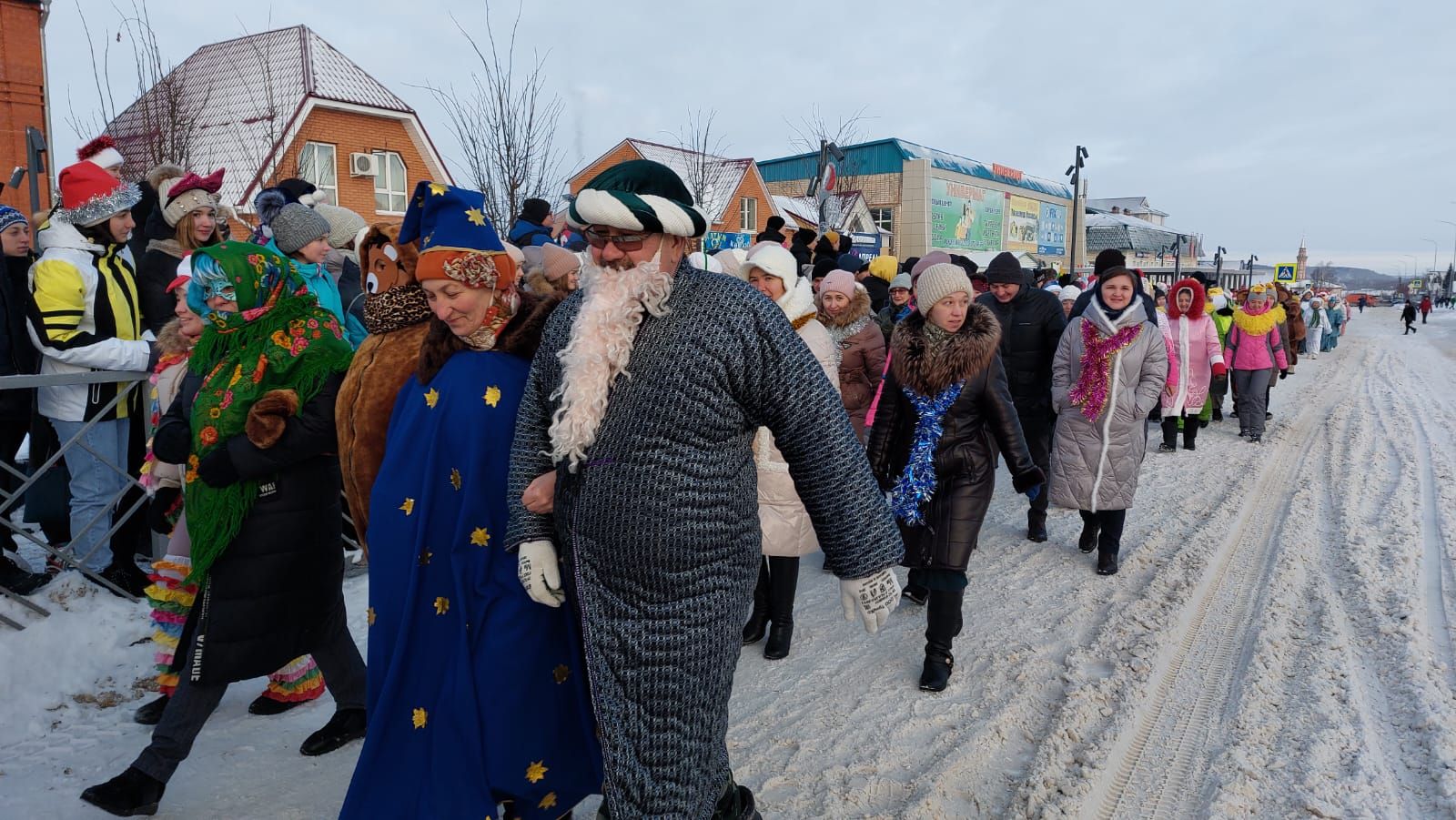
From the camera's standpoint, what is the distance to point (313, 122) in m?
21.2

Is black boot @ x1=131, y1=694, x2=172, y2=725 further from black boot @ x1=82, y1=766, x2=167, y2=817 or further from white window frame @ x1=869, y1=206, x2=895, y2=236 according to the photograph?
white window frame @ x1=869, y1=206, x2=895, y2=236

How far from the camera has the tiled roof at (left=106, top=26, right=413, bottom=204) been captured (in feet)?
63.2

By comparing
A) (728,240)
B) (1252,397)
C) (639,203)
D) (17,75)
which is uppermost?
(17,75)

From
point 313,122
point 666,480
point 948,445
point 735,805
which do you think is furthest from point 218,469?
point 313,122

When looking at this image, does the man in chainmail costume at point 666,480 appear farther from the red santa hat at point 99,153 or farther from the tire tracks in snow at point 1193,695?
the red santa hat at point 99,153

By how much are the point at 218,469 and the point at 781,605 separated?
2.61m

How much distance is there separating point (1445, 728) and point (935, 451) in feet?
7.49

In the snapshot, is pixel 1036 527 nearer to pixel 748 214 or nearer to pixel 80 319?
pixel 80 319

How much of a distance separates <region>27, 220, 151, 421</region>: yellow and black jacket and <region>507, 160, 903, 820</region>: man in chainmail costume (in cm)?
336

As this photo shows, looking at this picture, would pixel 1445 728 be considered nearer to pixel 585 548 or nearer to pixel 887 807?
pixel 887 807

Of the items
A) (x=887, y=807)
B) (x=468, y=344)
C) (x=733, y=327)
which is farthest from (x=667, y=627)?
(x=887, y=807)

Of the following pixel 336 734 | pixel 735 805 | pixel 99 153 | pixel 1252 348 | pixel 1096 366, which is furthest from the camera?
pixel 1252 348

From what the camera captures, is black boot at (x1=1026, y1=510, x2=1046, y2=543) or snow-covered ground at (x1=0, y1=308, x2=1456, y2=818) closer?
snow-covered ground at (x1=0, y1=308, x2=1456, y2=818)

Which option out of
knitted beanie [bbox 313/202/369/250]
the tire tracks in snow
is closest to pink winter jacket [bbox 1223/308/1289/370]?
the tire tracks in snow
